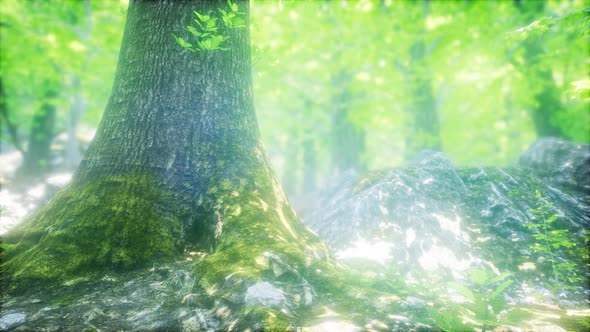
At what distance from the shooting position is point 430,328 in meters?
2.32

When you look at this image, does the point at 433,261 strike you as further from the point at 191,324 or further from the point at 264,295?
the point at 191,324

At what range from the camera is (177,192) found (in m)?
3.56

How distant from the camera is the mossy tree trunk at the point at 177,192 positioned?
284 centimetres

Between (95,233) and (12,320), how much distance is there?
39.4 inches

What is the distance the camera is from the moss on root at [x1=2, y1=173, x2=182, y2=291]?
288 centimetres

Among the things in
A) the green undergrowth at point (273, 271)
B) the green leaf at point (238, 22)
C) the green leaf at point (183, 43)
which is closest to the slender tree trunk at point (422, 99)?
the green leaf at point (238, 22)

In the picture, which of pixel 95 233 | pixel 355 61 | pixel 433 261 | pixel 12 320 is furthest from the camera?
pixel 355 61

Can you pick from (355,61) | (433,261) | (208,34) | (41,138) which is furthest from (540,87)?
(41,138)

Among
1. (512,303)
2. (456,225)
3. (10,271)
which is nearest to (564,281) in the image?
(512,303)

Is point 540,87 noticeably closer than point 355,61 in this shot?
Yes

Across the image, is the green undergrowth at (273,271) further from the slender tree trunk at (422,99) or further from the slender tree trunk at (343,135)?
the slender tree trunk at (343,135)

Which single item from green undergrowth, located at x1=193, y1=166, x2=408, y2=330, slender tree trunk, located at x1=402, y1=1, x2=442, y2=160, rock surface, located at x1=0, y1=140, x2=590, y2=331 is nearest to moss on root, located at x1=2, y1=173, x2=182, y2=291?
rock surface, located at x1=0, y1=140, x2=590, y2=331

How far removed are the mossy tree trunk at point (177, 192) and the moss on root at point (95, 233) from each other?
0.01m

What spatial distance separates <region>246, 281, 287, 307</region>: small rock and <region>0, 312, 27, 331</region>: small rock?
1637 mm
